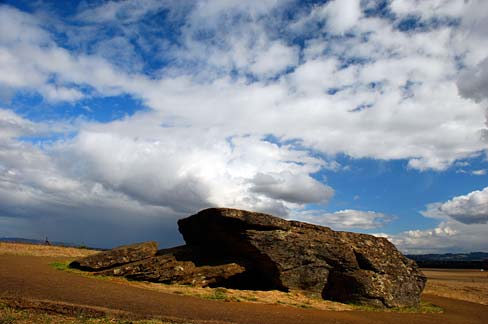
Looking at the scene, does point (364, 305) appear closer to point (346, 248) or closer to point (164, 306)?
point (346, 248)

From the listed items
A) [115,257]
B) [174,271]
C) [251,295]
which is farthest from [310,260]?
[115,257]

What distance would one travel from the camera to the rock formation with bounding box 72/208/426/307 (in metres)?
25.3

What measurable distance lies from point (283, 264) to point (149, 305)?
38.2 feet

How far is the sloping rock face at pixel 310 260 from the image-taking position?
25.5 meters

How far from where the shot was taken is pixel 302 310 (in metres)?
20.4

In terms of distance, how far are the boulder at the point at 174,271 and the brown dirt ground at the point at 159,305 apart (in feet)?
14.0

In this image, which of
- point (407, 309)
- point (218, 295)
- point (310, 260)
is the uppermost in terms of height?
point (310, 260)

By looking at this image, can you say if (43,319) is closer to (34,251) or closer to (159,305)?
(159,305)

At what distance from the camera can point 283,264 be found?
83.8 feet

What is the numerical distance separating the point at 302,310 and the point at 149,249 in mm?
13012

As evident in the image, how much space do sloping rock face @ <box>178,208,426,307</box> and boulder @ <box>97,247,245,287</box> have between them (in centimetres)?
150

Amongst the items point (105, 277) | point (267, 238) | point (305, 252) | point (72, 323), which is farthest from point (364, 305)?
point (72, 323)

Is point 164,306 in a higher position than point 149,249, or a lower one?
lower

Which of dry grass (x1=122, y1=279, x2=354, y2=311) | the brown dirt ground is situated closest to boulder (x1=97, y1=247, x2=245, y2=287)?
dry grass (x1=122, y1=279, x2=354, y2=311)
